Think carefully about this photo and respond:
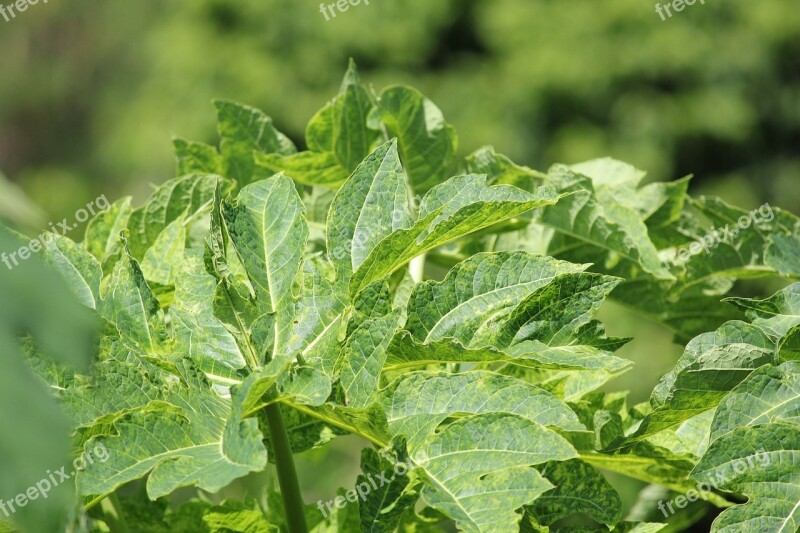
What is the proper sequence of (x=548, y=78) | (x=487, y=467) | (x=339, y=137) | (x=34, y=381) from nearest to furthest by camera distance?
(x=34, y=381), (x=487, y=467), (x=339, y=137), (x=548, y=78)

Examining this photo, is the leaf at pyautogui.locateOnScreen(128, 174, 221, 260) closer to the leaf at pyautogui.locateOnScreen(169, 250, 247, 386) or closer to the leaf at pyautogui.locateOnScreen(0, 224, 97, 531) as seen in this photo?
the leaf at pyautogui.locateOnScreen(169, 250, 247, 386)

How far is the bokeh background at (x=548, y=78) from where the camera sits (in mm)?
5230

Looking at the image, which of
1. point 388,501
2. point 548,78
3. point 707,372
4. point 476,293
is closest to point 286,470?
point 388,501

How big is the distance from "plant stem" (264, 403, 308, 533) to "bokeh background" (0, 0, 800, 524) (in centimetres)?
387

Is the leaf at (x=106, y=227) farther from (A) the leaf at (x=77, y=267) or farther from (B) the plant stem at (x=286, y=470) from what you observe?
(B) the plant stem at (x=286, y=470)

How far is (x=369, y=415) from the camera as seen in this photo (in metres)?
0.62

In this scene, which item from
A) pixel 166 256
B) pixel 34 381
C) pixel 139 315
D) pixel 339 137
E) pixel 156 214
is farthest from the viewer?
pixel 339 137

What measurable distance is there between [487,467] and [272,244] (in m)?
0.26

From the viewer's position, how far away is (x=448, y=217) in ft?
2.25

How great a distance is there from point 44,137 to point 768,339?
26.4 feet

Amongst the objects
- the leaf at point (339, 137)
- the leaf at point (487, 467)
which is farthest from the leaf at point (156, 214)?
the leaf at point (487, 467)

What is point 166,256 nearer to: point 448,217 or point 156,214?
point 156,214

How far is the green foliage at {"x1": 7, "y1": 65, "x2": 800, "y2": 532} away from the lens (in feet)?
2.01

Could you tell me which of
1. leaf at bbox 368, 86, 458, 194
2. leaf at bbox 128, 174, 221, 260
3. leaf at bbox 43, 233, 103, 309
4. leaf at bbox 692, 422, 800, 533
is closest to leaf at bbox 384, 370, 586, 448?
leaf at bbox 692, 422, 800, 533
